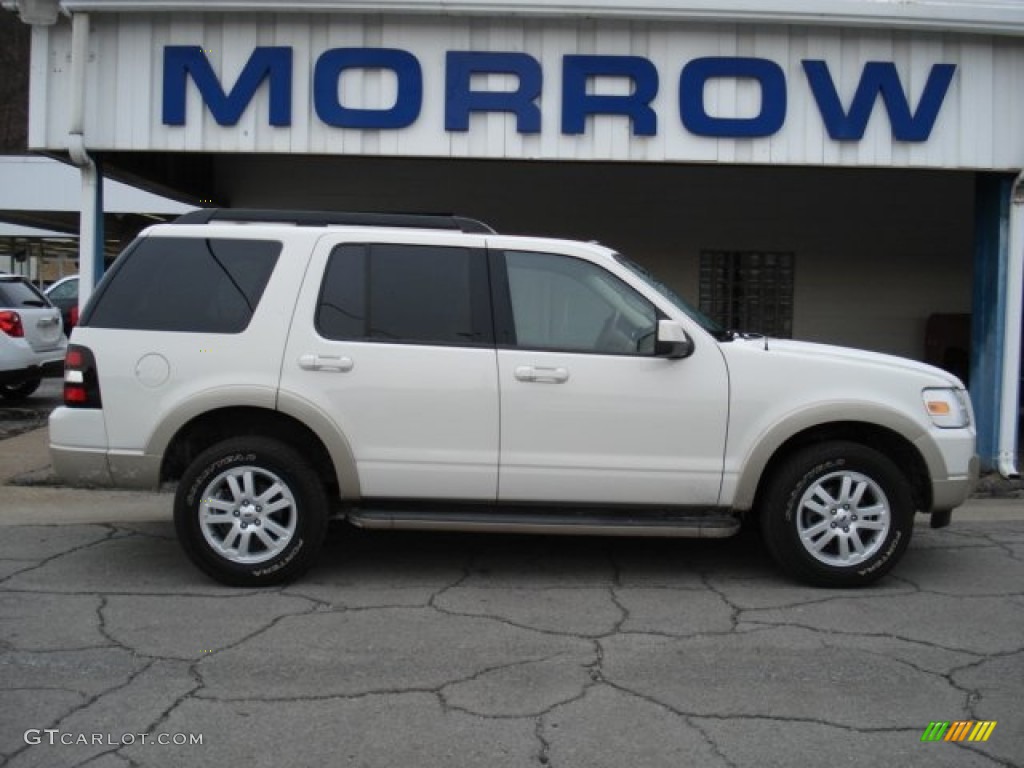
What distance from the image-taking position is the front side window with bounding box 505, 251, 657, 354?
18.3 ft

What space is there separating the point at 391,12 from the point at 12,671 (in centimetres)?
581

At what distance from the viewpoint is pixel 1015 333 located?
8742mm

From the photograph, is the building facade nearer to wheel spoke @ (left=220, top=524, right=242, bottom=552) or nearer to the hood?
the hood

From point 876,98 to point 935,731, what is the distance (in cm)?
594

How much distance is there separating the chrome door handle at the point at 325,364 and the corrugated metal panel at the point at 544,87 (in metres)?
3.41

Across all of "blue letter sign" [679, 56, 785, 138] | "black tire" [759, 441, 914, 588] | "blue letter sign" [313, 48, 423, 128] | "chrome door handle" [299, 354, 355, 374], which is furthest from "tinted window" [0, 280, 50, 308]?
"black tire" [759, 441, 914, 588]

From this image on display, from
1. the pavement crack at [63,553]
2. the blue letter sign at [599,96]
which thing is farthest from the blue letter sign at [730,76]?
the pavement crack at [63,553]

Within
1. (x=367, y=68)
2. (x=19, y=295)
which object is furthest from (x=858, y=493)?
(x=19, y=295)

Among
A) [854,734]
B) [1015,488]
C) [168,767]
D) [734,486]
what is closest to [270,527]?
[168,767]

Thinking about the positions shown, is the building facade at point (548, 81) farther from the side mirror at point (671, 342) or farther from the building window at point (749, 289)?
the building window at point (749, 289)

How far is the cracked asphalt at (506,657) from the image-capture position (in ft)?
12.3

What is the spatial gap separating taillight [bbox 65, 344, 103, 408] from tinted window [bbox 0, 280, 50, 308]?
8040mm

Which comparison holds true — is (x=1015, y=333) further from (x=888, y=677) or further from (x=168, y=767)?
(x=168, y=767)

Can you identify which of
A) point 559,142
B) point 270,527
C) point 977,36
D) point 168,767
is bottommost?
point 168,767
